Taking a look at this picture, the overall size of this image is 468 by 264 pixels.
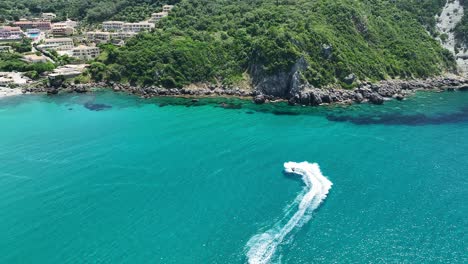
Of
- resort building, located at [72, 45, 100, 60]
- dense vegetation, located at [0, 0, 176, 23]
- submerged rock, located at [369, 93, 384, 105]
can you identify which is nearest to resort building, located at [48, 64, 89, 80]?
resort building, located at [72, 45, 100, 60]

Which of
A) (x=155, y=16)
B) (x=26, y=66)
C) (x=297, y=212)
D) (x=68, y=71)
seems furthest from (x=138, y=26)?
(x=297, y=212)

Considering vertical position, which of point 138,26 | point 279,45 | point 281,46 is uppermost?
point 138,26

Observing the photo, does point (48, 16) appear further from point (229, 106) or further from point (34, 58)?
point (229, 106)

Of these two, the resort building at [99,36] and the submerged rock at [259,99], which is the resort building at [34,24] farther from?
the submerged rock at [259,99]

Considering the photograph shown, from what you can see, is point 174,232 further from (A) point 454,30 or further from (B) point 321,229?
(A) point 454,30

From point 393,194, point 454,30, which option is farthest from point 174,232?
point 454,30
